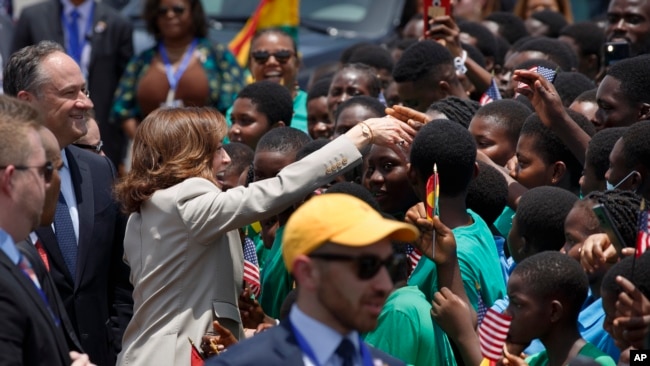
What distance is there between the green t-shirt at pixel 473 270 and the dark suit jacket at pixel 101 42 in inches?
267

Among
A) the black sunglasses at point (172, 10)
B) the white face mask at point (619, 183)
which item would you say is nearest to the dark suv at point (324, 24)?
the black sunglasses at point (172, 10)

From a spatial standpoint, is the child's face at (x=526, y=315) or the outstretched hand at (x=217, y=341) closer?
the child's face at (x=526, y=315)

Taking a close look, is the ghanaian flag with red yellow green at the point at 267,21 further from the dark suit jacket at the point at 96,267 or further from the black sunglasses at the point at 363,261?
the black sunglasses at the point at 363,261

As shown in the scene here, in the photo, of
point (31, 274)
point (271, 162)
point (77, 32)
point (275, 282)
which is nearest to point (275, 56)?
point (77, 32)

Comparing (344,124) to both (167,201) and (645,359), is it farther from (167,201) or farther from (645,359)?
(645,359)

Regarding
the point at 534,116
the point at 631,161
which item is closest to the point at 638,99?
the point at 534,116

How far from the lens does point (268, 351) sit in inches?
147

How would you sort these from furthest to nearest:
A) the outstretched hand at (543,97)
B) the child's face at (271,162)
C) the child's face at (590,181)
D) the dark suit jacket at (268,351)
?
the child's face at (271,162), the outstretched hand at (543,97), the child's face at (590,181), the dark suit jacket at (268,351)

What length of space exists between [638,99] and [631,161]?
104 centimetres

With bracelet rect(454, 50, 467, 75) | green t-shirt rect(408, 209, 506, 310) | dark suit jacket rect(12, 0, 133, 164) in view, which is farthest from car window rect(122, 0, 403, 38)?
green t-shirt rect(408, 209, 506, 310)

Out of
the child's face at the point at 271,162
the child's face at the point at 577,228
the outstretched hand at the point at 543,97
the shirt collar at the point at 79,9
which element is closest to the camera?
the child's face at the point at 577,228

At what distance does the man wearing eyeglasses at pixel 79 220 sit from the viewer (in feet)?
19.6

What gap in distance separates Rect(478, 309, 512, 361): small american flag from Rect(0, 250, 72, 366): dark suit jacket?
4.97 ft

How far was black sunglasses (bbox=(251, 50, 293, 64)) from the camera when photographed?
1001 centimetres
